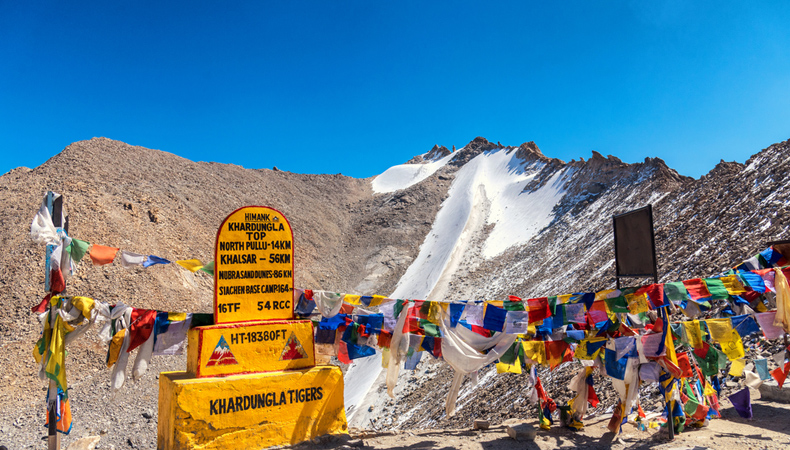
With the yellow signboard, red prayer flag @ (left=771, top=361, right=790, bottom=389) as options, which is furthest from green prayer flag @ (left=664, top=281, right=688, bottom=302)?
the yellow signboard

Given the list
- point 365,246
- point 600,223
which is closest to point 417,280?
point 365,246

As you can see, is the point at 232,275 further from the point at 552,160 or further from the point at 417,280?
the point at 552,160

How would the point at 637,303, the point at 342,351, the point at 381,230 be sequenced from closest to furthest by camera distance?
1. the point at 637,303
2. the point at 342,351
3. the point at 381,230

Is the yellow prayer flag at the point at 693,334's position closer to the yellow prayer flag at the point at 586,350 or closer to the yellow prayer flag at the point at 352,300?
the yellow prayer flag at the point at 586,350

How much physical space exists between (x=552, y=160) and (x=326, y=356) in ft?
115

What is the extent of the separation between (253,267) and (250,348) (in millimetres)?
1066

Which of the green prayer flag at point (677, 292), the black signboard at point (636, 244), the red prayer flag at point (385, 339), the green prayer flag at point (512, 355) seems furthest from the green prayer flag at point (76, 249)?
the green prayer flag at point (677, 292)

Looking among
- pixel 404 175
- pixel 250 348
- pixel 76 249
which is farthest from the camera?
pixel 404 175

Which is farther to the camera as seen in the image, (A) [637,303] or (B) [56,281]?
(B) [56,281]

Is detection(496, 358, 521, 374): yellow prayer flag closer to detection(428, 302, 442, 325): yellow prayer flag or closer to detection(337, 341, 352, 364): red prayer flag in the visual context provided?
detection(428, 302, 442, 325): yellow prayer flag

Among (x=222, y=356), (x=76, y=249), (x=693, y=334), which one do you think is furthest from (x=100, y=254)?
(x=693, y=334)

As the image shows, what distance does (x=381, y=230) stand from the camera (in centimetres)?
3891

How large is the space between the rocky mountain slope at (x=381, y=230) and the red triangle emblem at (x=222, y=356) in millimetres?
2424

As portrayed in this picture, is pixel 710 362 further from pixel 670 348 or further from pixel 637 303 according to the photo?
pixel 637 303
